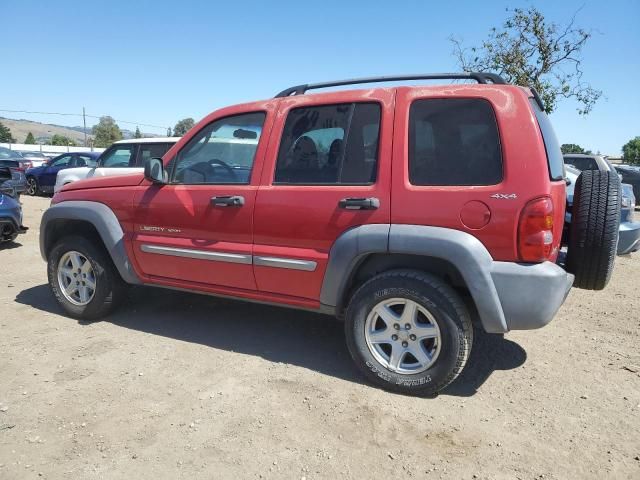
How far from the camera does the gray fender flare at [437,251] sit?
2732 millimetres

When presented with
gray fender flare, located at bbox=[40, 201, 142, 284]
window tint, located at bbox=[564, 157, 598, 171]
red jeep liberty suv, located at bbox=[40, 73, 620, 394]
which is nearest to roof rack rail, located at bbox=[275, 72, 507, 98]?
red jeep liberty suv, located at bbox=[40, 73, 620, 394]

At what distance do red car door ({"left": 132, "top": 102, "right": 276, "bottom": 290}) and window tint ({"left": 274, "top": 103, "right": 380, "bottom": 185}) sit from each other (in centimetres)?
22

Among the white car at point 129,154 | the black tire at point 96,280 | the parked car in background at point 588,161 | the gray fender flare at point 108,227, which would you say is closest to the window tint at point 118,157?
the white car at point 129,154

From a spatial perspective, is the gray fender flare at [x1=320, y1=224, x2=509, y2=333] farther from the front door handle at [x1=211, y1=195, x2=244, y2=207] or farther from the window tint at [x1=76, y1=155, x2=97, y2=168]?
the window tint at [x1=76, y1=155, x2=97, y2=168]

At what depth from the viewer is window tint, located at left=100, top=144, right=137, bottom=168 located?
9887 mm

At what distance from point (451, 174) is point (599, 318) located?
2.75 metres

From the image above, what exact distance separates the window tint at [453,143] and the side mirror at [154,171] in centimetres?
194

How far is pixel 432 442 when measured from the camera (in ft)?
8.43

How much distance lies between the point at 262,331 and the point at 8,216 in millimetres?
4747

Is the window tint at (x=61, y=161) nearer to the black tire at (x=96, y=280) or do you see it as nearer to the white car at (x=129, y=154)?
the white car at (x=129, y=154)

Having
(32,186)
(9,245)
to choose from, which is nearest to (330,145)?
(9,245)

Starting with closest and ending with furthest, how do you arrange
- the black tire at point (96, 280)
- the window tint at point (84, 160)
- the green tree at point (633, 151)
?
1. the black tire at point (96, 280)
2. the window tint at point (84, 160)
3. the green tree at point (633, 151)

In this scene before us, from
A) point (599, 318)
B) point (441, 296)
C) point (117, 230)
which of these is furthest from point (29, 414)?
point (599, 318)

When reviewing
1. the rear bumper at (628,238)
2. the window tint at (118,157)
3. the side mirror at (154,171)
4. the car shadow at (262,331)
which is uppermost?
the side mirror at (154,171)
